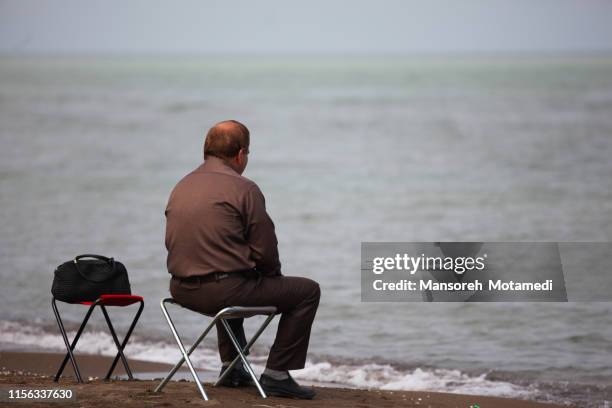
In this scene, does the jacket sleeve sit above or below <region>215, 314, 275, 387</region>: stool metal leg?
above

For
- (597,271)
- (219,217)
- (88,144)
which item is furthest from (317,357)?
(88,144)

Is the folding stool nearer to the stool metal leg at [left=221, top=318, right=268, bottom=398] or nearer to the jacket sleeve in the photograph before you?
the stool metal leg at [left=221, top=318, right=268, bottom=398]

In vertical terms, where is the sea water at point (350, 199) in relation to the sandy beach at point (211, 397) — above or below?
above

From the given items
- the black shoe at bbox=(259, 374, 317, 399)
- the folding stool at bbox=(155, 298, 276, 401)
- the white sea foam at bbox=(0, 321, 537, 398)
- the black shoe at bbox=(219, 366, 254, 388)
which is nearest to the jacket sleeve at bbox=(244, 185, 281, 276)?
the folding stool at bbox=(155, 298, 276, 401)

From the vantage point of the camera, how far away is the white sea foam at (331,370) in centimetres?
675

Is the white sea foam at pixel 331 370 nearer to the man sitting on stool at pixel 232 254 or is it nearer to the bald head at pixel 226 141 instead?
the man sitting on stool at pixel 232 254

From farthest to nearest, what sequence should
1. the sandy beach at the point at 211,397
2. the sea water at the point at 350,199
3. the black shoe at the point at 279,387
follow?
the sea water at the point at 350,199 → the black shoe at the point at 279,387 → the sandy beach at the point at 211,397

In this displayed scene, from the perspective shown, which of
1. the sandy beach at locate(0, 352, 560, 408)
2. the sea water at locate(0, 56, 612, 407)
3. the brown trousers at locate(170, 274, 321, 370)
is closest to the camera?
the sandy beach at locate(0, 352, 560, 408)

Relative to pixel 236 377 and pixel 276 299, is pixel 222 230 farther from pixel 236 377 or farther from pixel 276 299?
pixel 236 377

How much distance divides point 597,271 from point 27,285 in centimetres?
500

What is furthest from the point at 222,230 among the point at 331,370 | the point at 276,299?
the point at 331,370

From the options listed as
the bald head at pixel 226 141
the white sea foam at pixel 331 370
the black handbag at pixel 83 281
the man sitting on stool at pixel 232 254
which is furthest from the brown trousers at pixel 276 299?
the white sea foam at pixel 331 370

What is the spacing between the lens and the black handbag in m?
4.94

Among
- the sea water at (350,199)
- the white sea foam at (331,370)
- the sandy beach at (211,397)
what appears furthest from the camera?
the sea water at (350,199)
